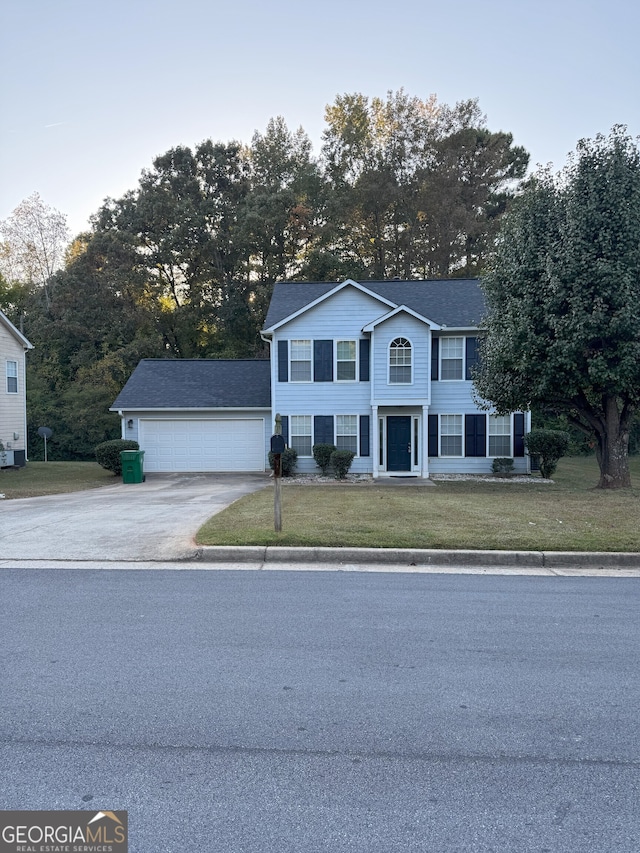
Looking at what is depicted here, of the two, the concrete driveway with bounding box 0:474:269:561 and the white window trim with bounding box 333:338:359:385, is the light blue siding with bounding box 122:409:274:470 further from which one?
the concrete driveway with bounding box 0:474:269:561

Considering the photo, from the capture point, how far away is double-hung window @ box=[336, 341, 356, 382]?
71.4ft

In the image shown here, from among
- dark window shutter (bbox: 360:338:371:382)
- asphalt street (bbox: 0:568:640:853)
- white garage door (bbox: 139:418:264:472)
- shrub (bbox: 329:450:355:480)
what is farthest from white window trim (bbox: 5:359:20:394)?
asphalt street (bbox: 0:568:640:853)

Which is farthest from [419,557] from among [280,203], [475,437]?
[280,203]

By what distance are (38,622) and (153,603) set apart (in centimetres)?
111

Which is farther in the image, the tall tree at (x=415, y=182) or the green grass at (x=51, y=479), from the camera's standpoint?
the tall tree at (x=415, y=182)

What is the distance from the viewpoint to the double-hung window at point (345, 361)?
21766 mm

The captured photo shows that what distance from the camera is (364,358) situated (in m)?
21.8

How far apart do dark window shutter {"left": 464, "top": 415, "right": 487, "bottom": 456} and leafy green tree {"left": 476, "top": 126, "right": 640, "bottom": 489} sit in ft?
15.9

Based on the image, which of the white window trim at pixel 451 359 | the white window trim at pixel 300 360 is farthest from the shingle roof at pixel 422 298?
the white window trim at pixel 300 360

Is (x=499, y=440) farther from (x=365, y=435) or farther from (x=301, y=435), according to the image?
(x=301, y=435)

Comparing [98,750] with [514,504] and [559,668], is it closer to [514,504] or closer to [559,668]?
[559,668]

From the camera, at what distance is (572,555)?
8258 mm

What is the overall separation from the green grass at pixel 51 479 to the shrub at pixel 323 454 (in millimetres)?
7258

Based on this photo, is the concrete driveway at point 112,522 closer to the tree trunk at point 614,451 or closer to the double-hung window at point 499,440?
the double-hung window at point 499,440
